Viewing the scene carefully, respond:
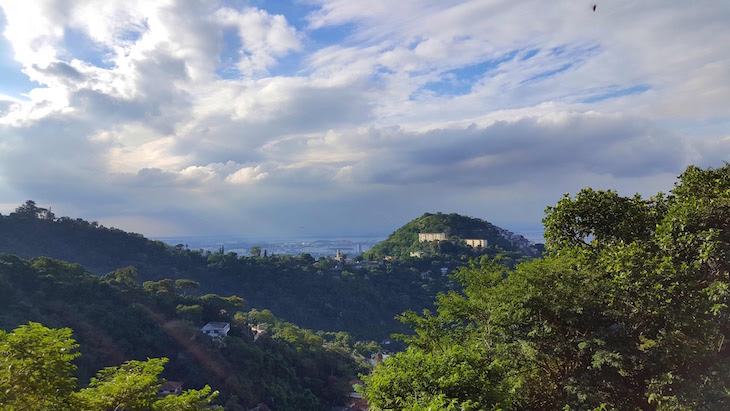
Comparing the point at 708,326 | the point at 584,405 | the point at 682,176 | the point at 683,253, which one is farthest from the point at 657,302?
the point at 682,176

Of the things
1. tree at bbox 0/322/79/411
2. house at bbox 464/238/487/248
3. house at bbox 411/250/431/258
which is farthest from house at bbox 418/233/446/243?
tree at bbox 0/322/79/411

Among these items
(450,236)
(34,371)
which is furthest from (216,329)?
(450,236)

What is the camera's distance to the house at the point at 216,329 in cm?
3367

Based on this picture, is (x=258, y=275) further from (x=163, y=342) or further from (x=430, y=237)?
(x=430, y=237)

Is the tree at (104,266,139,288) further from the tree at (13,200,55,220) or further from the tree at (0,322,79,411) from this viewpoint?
the tree at (0,322,79,411)

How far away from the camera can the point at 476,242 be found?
329ft

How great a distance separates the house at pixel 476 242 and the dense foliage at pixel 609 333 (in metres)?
89.2

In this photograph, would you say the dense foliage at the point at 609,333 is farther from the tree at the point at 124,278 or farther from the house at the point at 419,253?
the house at the point at 419,253

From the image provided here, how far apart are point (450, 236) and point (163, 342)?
270 ft

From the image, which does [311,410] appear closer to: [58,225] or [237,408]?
[237,408]

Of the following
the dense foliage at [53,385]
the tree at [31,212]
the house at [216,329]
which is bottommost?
the house at [216,329]

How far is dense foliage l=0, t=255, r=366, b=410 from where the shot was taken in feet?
89.1

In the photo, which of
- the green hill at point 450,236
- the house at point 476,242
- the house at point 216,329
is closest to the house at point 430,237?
the green hill at point 450,236

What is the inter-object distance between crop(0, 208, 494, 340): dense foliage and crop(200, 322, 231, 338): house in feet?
66.1
